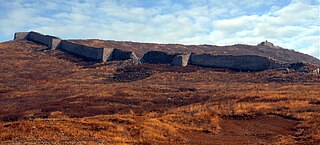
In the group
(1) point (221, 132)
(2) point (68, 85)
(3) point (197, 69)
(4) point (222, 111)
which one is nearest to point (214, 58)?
(3) point (197, 69)

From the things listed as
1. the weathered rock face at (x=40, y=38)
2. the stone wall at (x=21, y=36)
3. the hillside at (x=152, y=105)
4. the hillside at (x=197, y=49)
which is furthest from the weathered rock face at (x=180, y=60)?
the stone wall at (x=21, y=36)

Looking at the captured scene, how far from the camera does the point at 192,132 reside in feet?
69.3


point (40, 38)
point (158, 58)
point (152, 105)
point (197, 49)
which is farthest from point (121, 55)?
point (152, 105)

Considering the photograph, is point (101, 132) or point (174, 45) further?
point (174, 45)

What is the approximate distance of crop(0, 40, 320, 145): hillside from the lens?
1875 centimetres

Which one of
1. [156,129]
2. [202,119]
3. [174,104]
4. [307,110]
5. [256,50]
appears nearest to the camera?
[156,129]

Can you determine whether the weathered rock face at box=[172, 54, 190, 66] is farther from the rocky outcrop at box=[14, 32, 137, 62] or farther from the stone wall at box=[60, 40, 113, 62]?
the stone wall at box=[60, 40, 113, 62]

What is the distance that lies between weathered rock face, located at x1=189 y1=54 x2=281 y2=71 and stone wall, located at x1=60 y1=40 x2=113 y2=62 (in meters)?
14.9

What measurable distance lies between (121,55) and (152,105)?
3453 cm

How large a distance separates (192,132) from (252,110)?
7.06 m

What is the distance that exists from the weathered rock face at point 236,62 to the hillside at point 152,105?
312cm

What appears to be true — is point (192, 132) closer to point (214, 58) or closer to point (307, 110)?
point (307, 110)

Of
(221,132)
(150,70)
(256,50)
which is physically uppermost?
(256,50)

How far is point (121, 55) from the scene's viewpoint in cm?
6469
